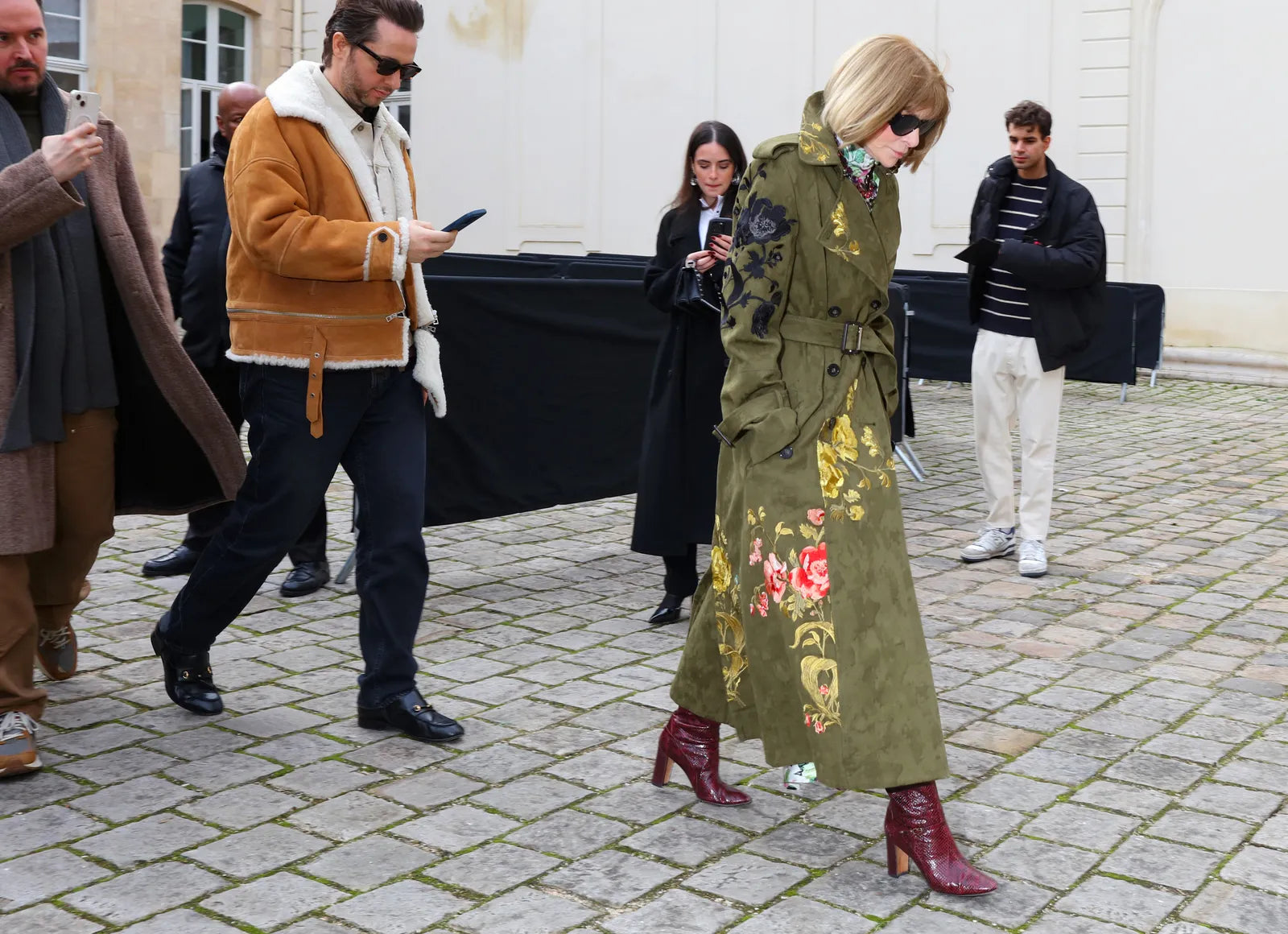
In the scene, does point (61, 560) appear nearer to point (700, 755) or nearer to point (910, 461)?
point (700, 755)

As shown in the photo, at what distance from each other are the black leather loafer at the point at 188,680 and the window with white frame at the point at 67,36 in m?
15.7

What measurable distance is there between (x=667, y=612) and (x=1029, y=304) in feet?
7.34

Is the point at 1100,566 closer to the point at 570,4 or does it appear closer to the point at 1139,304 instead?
the point at 1139,304

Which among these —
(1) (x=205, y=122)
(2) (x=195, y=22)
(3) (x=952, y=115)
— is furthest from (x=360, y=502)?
(2) (x=195, y=22)

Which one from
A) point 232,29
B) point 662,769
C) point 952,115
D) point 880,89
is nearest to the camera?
point 880,89

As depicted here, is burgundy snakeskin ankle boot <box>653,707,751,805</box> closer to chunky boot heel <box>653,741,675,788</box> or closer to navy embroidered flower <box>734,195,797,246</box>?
chunky boot heel <box>653,741,675,788</box>

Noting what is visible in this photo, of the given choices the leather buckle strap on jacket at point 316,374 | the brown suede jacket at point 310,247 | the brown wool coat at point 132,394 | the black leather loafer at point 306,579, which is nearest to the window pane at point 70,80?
the black leather loafer at point 306,579

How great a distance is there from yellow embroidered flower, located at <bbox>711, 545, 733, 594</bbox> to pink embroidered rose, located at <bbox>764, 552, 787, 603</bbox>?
0.66 feet

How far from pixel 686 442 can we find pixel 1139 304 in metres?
9.17

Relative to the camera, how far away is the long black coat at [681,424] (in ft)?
17.9

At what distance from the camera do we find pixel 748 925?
3090 millimetres

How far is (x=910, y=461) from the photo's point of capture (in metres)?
9.28

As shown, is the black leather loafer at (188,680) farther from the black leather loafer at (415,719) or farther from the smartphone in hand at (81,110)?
the smartphone in hand at (81,110)

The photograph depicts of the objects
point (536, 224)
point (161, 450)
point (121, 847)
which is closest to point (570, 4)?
point (536, 224)
